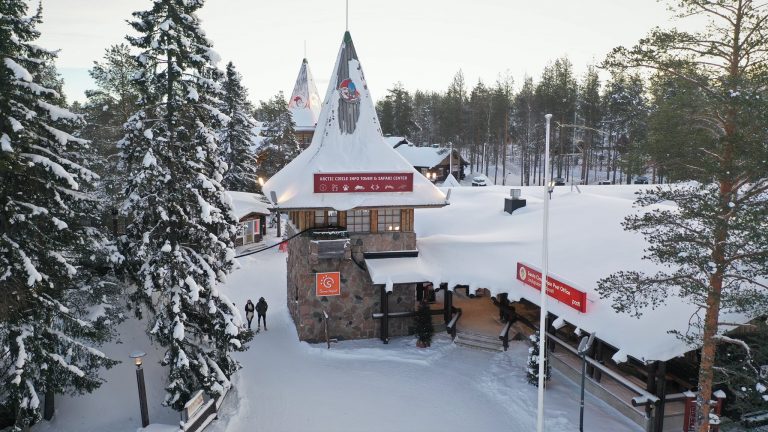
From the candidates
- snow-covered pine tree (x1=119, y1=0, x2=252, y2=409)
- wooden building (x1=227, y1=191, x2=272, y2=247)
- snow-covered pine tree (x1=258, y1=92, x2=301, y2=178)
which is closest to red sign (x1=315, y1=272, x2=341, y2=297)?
snow-covered pine tree (x1=119, y1=0, x2=252, y2=409)

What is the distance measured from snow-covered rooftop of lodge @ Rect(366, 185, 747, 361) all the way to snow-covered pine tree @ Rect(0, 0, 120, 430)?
980 cm

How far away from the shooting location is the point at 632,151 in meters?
10.9

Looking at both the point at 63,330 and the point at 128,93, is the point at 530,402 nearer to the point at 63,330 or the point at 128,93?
the point at 63,330

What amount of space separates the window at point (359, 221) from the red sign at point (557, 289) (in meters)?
6.36

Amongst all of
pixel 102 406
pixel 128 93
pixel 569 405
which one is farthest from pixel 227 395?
pixel 128 93

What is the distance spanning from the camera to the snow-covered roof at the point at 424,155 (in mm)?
68750

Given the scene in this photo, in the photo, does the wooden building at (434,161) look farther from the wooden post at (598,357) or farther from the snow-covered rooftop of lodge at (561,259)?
the wooden post at (598,357)

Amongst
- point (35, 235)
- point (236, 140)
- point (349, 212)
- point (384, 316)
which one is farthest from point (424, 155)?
point (35, 235)

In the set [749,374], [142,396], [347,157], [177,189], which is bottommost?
[142,396]

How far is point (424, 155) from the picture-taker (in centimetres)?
7062

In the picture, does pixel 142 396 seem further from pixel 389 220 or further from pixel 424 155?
pixel 424 155

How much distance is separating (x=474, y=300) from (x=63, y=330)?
17.3 m

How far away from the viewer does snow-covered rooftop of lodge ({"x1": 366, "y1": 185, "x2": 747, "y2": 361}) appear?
42.4 ft

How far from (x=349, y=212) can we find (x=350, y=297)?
3.48 m
